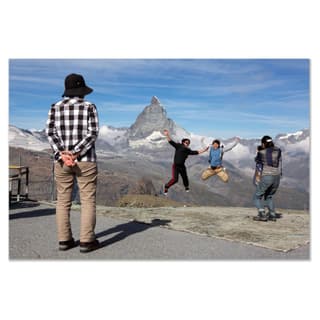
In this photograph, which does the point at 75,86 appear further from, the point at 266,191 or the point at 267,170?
the point at 266,191

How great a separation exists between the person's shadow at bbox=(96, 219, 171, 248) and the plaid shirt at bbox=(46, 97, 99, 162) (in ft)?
5.43

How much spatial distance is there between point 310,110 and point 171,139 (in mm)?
3727

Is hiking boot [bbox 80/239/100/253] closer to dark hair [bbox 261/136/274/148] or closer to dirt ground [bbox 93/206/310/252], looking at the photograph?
dirt ground [bbox 93/206/310/252]

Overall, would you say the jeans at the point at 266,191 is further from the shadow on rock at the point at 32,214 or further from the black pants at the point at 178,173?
the shadow on rock at the point at 32,214

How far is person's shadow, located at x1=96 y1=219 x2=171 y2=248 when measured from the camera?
6588 mm

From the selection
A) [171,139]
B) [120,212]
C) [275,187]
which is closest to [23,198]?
[120,212]

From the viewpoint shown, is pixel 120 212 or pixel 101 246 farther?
pixel 120 212

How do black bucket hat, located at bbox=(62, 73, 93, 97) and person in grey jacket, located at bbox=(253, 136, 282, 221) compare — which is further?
person in grey jacket, located at bbox=(253, 136, 282, 221)

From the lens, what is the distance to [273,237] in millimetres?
6996

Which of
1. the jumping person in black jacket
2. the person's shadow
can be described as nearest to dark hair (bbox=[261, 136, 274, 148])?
the jumping person in black jacket

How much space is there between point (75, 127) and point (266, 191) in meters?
5.10

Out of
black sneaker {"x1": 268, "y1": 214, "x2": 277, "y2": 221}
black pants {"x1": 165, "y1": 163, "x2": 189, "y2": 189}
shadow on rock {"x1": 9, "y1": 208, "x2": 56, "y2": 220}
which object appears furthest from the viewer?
black pants {"x1": 165, "y1": 163, "x2": 189, "y2": 189}

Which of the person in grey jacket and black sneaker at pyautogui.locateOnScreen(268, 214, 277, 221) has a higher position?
the person in grey jacket

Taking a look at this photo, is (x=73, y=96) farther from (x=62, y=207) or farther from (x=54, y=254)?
(x=54, y=254)
